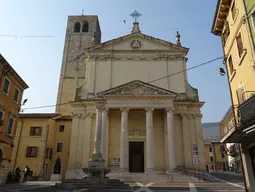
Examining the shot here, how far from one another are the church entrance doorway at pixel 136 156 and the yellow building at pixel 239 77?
15365 mm

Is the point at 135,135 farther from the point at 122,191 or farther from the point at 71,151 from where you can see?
the point at 122,191

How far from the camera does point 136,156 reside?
27.8 meters

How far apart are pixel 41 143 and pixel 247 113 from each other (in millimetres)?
26621

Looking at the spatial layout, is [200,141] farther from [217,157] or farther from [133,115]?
[217,157]

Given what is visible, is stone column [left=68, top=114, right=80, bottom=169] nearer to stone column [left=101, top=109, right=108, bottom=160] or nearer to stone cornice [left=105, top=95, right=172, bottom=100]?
stone column [left=101, top=109, right=108, bottom=160]

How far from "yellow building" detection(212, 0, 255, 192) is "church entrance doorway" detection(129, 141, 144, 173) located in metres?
15.4

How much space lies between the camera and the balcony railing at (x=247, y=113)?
8781 millimetres

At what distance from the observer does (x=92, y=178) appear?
13.8m

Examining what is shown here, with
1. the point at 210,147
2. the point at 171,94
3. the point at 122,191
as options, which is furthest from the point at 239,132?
the point at 210,147

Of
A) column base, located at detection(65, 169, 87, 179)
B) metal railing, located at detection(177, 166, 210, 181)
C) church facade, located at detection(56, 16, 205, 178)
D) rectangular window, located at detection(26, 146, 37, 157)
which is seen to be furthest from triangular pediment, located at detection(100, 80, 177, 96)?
rectangular window, located at detection(26, 146, 37, 157)

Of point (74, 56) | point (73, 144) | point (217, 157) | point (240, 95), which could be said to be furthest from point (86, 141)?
point (217, 157)

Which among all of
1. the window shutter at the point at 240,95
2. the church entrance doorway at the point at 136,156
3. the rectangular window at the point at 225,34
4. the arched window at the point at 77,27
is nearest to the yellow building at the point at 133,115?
the church entrance doorway at the point at 136,156

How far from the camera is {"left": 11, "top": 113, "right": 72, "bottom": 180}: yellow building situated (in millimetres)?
29766

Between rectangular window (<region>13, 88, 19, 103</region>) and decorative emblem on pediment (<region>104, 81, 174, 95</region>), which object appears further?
decorative emblem on pediment (<region>104, 81, 174, 95</region>)
